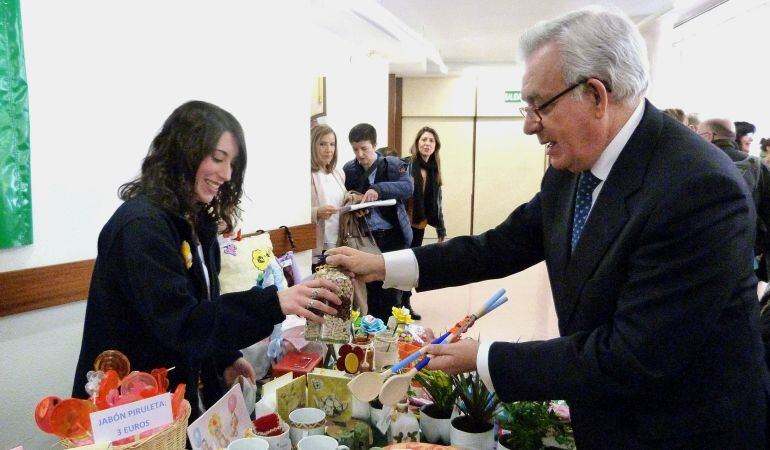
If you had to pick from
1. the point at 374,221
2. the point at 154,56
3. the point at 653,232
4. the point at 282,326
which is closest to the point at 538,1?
the point at 374,221

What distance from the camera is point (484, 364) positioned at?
110 cm

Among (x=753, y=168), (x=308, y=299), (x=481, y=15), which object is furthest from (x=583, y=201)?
(x=481, y=15)

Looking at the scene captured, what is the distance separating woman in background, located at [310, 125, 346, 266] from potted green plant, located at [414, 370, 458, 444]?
2.16 metres

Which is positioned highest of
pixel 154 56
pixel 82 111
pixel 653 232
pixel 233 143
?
pixel 154 56

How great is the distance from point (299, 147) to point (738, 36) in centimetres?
467

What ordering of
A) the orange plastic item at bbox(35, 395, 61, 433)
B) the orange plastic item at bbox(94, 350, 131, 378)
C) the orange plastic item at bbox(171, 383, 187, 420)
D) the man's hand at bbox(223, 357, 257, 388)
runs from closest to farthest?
the orange plastic item at bbox(35, 395, 61, 433)
the orange plastic item at bbox(171, 383, 187, 420)
the orange plastic item at bbox(94, 350, 131, 378)
the man's hand at bbox(223, 357, 257, 388)

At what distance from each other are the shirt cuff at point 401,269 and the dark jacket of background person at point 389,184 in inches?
91.1

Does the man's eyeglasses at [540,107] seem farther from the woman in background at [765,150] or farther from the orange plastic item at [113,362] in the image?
the woman in background at [765,150]

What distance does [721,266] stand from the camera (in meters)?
0.94

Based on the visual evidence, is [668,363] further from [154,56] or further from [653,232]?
[154,56]

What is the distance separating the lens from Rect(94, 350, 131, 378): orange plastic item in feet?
3.60

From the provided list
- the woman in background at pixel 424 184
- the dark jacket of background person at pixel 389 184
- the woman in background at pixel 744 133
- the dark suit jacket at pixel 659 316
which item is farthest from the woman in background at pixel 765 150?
the dark suit jacket at pixel 659 316

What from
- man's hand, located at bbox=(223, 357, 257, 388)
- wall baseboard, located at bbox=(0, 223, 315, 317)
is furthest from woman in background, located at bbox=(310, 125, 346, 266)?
man's hand, located at bbox=(223, 357, 257, 388)

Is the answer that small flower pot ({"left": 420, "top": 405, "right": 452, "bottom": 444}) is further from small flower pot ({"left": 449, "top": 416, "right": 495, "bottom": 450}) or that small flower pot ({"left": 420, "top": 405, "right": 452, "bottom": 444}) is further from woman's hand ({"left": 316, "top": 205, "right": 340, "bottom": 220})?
woman's hand ({"left": 316, "top": 205, "right": 340, "bottom": 220})
